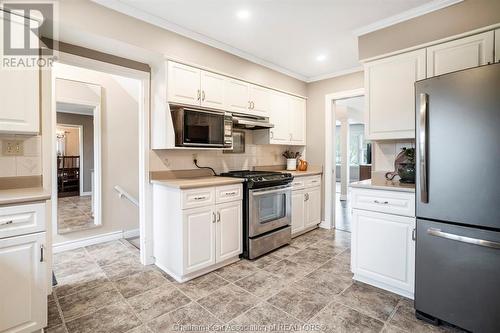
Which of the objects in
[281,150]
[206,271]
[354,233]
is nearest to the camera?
[354,233]

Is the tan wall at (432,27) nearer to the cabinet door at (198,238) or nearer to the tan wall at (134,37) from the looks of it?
the tan wall at (134,37)

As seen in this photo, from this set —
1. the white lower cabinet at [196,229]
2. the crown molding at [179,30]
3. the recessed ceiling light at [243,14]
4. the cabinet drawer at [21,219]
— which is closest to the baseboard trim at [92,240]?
the white lower cabinet at [196,229]

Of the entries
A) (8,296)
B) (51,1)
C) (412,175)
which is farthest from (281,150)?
(8,296)

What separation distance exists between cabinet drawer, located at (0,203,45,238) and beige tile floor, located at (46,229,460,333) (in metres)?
0.78

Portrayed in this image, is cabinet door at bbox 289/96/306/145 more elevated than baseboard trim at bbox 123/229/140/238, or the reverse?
cabinet door at bbox 289/96/306/145

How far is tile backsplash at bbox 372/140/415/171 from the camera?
9.46 feet

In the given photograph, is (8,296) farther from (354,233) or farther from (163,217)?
(354,233)

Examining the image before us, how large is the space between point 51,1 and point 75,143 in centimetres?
202

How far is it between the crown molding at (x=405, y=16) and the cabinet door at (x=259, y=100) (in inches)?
53.2

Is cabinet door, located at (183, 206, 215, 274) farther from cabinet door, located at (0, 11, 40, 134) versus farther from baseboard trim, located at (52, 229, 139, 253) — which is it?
baseboard trim, located at (52, 229, 139, 253)

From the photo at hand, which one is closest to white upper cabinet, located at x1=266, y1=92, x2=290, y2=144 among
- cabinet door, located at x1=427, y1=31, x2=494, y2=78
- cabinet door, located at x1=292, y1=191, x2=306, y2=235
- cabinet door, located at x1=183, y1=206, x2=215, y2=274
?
cabinet door, located at x1=292, y1=191, x2=306, y2=235

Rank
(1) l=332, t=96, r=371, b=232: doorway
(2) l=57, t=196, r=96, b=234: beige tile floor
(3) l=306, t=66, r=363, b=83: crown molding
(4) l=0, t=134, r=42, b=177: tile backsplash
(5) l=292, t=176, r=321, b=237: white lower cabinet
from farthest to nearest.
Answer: (1) l=332, t=96, r=371, b=232: doorway
(3) l=306, t=66, r=363, b=83: crown molding
(5) l=292, t=176, r=321, b=237: white lower cabinet
(2) l=57, t=196, r=96, b=234: beige tile floor
(4) l=0, t=134, r=42, b=177: tile backsplash

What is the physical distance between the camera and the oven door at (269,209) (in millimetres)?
2963

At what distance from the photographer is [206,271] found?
2.69 meters
